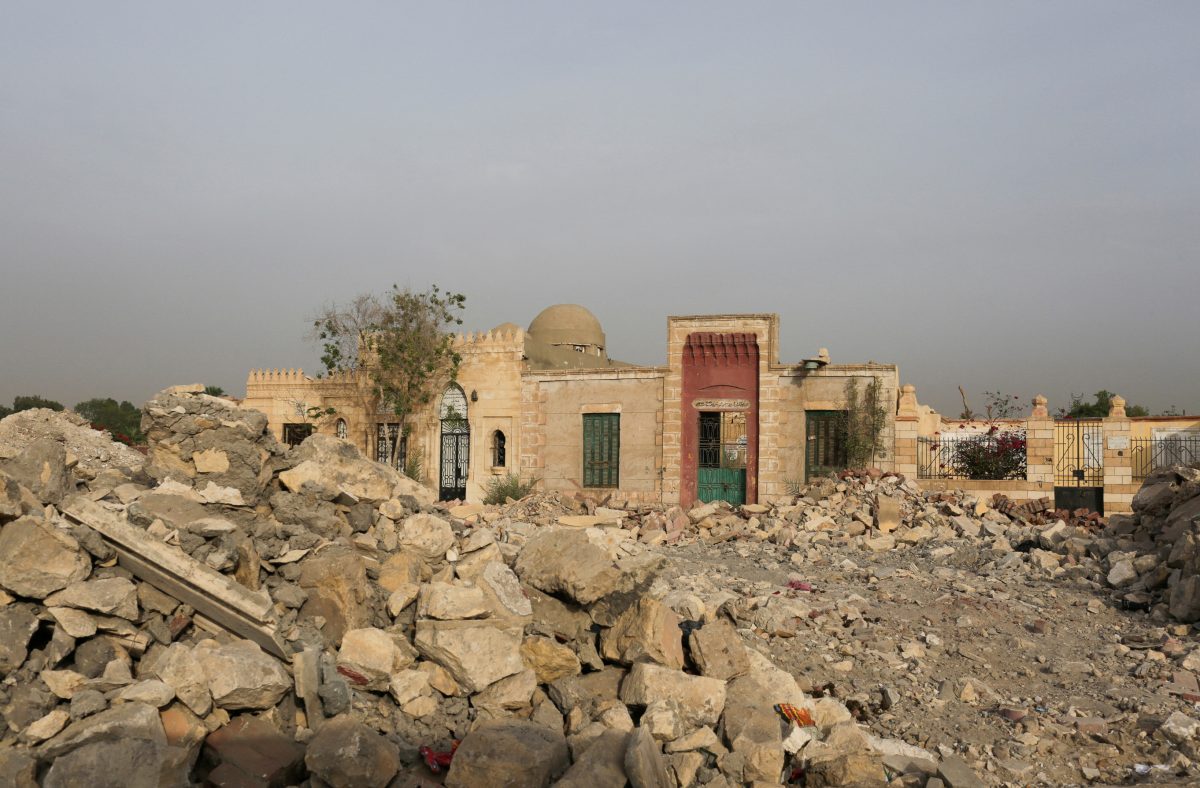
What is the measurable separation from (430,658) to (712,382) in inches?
575

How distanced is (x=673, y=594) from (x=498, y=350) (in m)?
14.6

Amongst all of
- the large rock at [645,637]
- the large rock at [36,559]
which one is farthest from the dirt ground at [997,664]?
the large rock at [36,559]

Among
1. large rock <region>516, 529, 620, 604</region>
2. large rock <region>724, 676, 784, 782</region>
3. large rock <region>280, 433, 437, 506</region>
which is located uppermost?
large rock <region>280, 433, 437, 506</region>

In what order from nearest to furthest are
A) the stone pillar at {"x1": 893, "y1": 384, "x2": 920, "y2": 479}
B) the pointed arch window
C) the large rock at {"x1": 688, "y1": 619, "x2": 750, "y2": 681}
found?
1. the large rock at {"x1": 688, "y1": 619, "x2": 750, "y2": 681}
2. the stone pillar at {"x1": 893, "y1": 384, "x2": 920, "y2": 479}
3. the pointed arch window

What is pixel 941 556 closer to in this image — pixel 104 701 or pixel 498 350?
pixel 104 701

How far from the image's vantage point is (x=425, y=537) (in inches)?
287

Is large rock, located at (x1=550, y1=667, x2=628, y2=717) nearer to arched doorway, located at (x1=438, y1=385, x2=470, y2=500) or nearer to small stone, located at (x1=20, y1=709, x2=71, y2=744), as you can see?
small stone, located at (x1=20, y1=709, x2=71, y2=744)

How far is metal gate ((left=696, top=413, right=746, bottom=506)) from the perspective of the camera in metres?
19.8

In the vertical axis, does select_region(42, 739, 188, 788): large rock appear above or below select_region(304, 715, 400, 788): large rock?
above

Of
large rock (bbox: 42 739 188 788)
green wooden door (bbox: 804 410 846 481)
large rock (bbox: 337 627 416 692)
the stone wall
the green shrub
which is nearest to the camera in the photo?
large rock (bbox: 42 739 188 788)

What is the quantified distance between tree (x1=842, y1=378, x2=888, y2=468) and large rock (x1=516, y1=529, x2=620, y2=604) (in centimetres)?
1224

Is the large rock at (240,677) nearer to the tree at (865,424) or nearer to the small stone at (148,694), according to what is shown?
the small stone at (148,694)

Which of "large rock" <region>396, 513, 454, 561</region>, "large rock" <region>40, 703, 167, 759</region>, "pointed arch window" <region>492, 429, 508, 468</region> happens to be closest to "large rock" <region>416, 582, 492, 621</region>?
"large rock" <region>396, 513, 454, 561</region>

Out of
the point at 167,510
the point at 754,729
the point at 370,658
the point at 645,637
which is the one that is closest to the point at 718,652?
the point at 645,637
